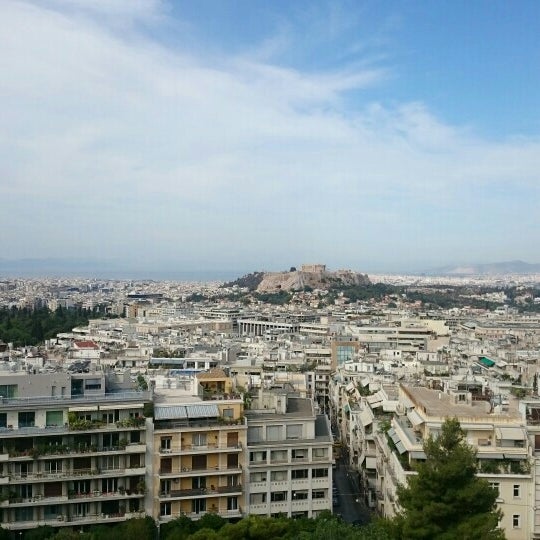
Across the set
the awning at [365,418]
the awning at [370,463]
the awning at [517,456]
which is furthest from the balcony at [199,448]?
the awning at [365,418]

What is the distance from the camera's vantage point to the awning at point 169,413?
67.5 feet

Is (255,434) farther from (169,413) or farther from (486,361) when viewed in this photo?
(486,361)

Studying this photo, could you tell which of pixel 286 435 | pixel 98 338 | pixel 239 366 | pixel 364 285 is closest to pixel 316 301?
pixel 364 285

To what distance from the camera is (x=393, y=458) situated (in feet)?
66.7

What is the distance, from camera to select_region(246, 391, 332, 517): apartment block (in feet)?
68.9

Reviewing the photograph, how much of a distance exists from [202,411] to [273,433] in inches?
84.3

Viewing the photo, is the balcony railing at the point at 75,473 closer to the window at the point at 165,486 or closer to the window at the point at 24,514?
the window at the point at 165,486

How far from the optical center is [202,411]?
2089 centimetres

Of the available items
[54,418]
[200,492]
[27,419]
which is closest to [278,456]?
[200,492]

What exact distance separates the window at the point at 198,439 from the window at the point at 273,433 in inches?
72.8

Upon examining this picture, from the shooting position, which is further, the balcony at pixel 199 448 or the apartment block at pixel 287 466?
the apartment block at pixel 287 466

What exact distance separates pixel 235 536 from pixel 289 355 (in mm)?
A: 30923

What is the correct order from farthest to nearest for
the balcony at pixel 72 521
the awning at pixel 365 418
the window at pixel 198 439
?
the awning at pixel 365 418 < the window at pixel 198 439 < the balcony at pixel 72 521

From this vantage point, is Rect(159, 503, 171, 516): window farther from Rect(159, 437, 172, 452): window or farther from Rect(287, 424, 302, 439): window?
Rect(287, 424, 302, 439): window
